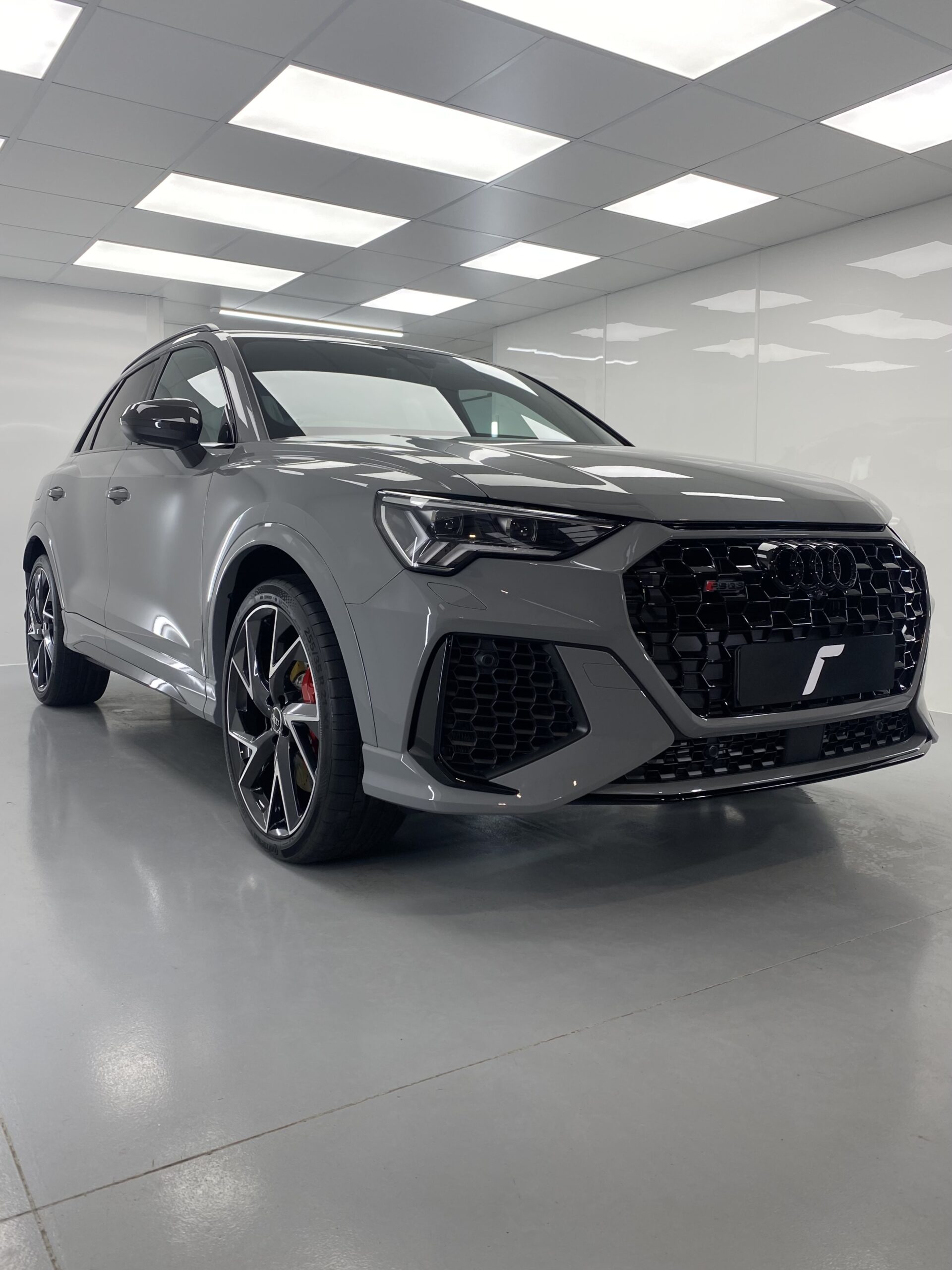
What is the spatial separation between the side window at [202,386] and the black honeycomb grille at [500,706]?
1208 millimetres

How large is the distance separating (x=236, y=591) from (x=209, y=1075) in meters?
1.44

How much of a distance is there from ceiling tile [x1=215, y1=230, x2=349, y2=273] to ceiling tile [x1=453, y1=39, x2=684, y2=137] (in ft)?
8.72

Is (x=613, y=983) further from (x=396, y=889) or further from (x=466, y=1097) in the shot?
(x=396, y=889)

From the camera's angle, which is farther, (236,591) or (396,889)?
(236,591)

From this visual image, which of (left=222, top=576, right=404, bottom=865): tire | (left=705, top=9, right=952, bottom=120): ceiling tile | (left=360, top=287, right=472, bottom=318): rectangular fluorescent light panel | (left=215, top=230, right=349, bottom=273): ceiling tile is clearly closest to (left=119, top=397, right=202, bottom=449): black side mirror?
(left=222, top=576, right=404, bottom=865): tire

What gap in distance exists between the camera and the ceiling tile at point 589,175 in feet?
18.1

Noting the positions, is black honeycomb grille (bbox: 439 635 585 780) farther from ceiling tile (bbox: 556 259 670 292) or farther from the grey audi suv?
ceiling tile (bbox: 556 259 670 292)

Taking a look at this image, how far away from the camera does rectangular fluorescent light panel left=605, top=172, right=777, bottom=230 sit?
20.0 ft

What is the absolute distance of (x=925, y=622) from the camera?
2.44 m

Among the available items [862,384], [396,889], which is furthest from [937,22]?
[396,889]

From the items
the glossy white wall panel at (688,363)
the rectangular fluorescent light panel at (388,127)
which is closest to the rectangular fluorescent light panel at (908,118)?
the rectangular fluorescent light panel at (388,127)

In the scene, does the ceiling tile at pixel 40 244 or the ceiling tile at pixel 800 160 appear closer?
the ceiling tile at pixel 800 160

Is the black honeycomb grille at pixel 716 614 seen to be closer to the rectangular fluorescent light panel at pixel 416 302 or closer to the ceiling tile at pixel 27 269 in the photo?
the rectangular fluorescent light panel at pixel 416 302

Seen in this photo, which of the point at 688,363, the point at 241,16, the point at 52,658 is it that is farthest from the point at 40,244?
the point at 688,363
